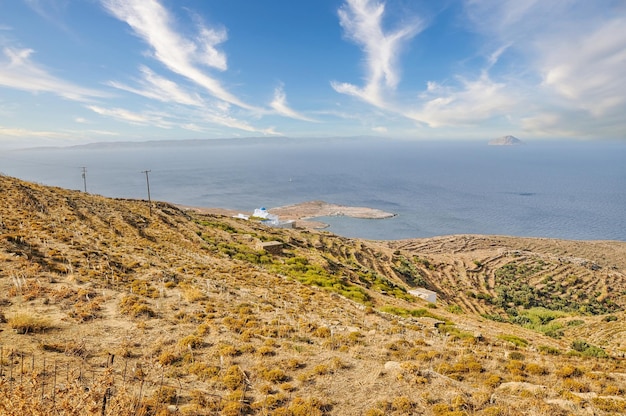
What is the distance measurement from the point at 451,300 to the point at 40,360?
145ft

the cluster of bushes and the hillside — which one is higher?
the hillside

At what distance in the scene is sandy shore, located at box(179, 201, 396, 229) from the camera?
116438 mm

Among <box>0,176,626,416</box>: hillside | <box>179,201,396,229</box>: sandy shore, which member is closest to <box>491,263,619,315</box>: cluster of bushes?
<box>0,176,626,416</box>: hillside

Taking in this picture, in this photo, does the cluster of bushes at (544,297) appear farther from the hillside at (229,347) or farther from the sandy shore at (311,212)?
the sandy shore at (311,212)

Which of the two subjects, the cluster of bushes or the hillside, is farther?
the cluster of bushes

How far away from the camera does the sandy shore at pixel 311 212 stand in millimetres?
116438

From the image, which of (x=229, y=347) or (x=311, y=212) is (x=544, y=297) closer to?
(x=229, y=347)

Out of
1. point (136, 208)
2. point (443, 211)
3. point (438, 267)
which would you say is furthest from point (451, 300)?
point (443, 211)

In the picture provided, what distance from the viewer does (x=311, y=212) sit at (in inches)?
4961

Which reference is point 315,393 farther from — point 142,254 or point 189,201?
point 189,201

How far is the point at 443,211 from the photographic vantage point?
12900cm

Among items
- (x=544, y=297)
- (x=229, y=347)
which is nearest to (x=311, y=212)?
(x=544, y=297)

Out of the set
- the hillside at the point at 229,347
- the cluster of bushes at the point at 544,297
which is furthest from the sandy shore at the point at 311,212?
the hillside at the point at 229,347

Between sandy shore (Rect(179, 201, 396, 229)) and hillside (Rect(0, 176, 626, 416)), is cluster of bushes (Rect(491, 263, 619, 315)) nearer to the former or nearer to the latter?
hillside (Rect(0, 176, 626, 416))
